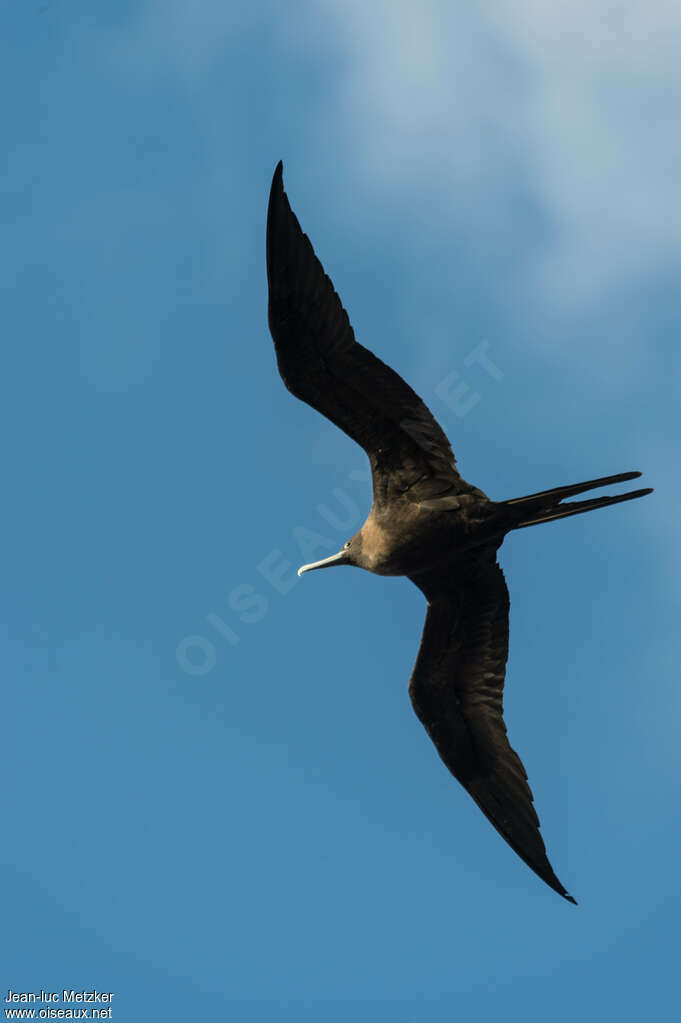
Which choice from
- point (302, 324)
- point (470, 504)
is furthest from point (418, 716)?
point (302, 324)

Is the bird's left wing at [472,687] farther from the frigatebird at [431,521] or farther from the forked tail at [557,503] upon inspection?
the forked tail at [557,503]

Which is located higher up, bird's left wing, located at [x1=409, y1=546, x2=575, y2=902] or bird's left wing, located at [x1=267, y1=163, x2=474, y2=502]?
bird's left wing, located at [x1=267, y1=163, x2=474, y2=502]

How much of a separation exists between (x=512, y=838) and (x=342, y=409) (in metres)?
4.15

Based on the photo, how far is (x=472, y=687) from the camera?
11023mm

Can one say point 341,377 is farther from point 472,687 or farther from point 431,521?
point 472,687

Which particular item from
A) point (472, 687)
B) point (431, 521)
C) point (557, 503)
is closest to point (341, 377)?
point (431, 521)

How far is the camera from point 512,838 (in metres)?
10.6

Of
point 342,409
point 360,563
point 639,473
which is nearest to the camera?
point 639,473

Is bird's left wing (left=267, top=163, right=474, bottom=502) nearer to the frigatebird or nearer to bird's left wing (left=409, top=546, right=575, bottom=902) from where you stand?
the frigatebird

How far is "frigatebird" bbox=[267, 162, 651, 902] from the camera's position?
9.35 m

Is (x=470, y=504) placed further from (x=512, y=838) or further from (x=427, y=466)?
(x=512, y=838)

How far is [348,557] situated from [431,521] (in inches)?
41.0

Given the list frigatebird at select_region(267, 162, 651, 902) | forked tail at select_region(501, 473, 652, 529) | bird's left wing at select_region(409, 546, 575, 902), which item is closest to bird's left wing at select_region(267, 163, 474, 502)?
frigatebird at select_region(267, 162, 651, 902)

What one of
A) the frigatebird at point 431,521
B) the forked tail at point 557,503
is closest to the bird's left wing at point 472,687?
the frigatebird at point 431,521
